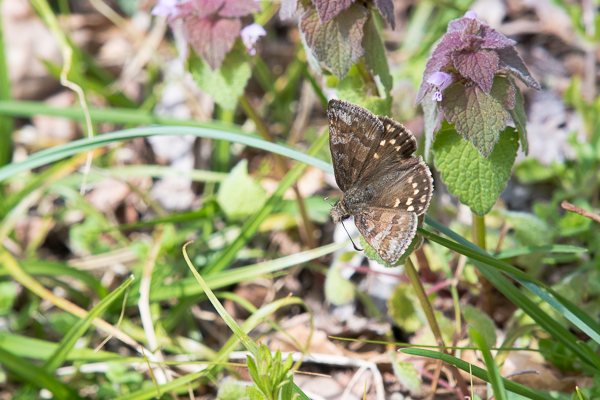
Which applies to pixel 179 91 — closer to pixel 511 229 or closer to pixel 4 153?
pixel 4 153

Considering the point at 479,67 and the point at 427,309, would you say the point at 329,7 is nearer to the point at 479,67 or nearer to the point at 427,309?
the point at 479,67

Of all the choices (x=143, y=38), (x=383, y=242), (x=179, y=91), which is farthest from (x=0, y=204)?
(x=383, y=242)

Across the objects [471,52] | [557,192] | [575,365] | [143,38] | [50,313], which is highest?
[471,52]

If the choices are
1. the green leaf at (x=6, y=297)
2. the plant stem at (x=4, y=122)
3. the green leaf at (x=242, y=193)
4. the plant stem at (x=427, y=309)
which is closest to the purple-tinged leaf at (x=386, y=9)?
the plant stem at (x=427, y=309)

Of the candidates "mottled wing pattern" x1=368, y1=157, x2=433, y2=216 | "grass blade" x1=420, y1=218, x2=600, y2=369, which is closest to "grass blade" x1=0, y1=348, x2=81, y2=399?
"mottled wing pattern" x1=368, y1=157, x2=433, y2=216

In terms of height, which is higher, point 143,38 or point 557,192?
point 143,38

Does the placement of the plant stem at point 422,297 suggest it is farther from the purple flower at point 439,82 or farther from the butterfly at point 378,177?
the purple flower at point 439,82

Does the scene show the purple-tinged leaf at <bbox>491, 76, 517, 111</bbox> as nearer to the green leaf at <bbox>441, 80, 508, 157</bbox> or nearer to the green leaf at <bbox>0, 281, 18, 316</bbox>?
the green leaf at <bbox>441, 80, 508, 157</bbox>
